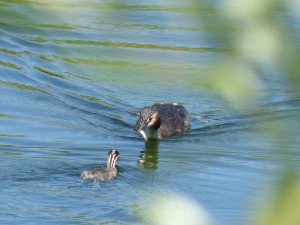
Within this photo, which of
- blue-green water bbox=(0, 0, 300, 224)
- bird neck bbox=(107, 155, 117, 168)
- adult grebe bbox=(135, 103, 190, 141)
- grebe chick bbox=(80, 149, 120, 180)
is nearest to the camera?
blue-green water bbox=(0, 0, 300, 224)

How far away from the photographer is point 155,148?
1157 centimetres

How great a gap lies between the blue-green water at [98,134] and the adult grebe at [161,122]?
6.5 inches

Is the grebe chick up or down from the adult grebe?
down

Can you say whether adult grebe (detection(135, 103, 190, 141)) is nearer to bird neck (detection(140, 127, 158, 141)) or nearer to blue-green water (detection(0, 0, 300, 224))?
bird neck (detection(140, 127, 158, 141))

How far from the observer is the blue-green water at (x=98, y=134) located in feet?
28.2

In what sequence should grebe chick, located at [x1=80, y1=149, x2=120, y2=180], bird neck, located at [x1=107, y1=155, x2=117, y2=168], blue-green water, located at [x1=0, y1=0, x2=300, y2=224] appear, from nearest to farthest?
blue-green water, located at [x1=0, y1=0, x2=300, y2=224], grebe chick, located at [x1=80, y1=149, x2=120, y2=180], bird neck, located at [x1=107, y1=155, x2=117, y2=168]

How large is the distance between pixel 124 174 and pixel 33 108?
3305 millimetres

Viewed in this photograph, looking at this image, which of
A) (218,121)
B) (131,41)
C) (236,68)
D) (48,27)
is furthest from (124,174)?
(236,68)

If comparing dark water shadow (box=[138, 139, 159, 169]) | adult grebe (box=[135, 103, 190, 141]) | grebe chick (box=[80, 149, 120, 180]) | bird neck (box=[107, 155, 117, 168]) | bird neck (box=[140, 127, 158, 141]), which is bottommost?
grebe chick (box=[80, 149, 120, 180])

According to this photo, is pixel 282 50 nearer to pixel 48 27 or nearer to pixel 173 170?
pixel 173 170

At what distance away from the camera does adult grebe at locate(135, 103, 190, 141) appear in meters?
12.0

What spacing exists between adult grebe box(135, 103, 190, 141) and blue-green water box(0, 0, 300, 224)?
17 cm

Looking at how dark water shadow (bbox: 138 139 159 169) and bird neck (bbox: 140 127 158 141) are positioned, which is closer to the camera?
dark water shadow (bbox: 138 139 159 169)

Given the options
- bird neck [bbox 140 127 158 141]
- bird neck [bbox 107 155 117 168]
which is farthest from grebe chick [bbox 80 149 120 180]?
bird neck [bbox 140 127 158 141]
